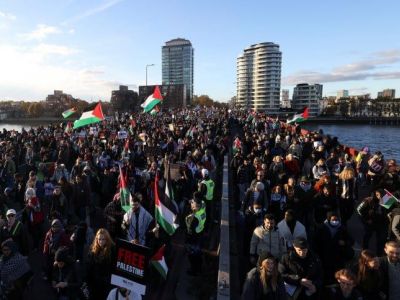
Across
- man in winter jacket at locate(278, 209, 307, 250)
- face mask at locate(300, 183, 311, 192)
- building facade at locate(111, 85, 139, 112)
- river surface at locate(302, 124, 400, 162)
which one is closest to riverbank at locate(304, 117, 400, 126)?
river surface at locate(302, 124, 400, 162)

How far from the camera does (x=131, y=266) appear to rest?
4246 mm

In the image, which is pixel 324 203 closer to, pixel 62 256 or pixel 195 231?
pixel 195 231

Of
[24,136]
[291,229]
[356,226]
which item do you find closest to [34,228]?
[291,229]

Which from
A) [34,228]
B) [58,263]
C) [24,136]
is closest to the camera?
[58,263]

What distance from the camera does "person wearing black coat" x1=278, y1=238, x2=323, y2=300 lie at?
4714mm

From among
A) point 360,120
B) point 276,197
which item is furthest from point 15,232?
point 360,120

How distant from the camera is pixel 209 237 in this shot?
29.2 ft

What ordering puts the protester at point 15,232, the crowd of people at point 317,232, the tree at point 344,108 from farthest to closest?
the tree at point 344,108, the protester at point 15,232, the crowd of people at point 317,232

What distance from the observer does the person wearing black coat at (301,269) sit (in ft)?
15.5

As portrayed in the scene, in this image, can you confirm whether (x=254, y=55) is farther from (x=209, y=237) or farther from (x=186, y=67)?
(x=209, y=237)

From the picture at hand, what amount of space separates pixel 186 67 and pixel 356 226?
159 m

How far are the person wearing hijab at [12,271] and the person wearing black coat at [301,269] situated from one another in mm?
3655

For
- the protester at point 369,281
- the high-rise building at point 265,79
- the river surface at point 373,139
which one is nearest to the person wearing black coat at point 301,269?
the protester at point 369,281

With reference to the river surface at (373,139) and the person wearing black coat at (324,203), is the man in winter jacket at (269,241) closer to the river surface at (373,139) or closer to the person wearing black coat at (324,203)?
the person wearing black coat at (324,203)
